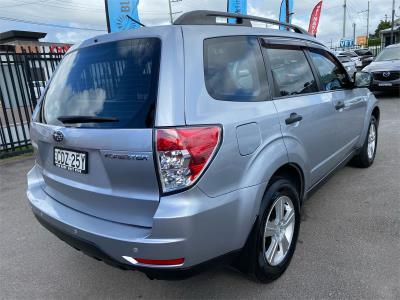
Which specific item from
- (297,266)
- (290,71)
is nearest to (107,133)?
(290,71)

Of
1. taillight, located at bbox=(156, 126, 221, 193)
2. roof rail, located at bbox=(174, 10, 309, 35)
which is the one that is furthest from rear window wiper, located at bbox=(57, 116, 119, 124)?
roof rail, located at bbox=(174, 10, 309, 35)

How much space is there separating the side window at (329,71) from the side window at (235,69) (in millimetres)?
1077

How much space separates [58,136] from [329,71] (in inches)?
109

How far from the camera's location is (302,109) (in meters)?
A: 2.74

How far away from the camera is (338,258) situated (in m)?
2.76

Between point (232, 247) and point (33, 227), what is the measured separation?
266 centimetres

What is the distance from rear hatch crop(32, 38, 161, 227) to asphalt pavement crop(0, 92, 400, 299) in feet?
2.61

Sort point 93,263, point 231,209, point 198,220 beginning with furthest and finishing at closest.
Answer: point 93,263
point 231,209
point 198,220

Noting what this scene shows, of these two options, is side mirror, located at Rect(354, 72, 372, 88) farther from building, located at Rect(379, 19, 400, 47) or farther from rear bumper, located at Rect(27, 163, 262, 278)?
building, located at Rect(379, 19, 400, 47)

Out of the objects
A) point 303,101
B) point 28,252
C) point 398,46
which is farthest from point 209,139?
point 398,46

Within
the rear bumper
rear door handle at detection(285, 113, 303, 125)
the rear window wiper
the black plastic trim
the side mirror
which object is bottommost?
the black plastic trim

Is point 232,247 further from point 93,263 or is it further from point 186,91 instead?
point 93,263

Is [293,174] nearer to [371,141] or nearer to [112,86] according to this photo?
[112,86]

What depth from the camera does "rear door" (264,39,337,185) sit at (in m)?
2.55
